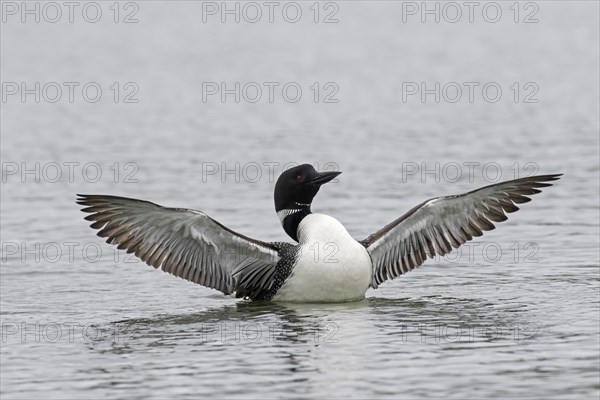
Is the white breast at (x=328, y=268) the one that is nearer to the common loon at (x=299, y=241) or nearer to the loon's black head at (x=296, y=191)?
the common loon at (x=299, y=241)

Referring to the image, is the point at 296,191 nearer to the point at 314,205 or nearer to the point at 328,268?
the point at 328,268

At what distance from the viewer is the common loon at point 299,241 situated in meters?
11.9

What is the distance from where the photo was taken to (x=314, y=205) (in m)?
17.7

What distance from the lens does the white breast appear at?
11938 mm

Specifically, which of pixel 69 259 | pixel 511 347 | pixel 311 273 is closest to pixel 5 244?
pixel 69 259

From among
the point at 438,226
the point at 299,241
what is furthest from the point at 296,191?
the point at 438,226

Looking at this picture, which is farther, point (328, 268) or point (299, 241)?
point (299, 241)

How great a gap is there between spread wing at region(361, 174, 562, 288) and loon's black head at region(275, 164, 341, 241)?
26.4 inches

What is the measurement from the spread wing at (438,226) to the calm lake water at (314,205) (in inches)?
13.0

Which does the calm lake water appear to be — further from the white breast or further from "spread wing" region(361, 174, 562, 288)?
"spread wing" region(361, 174, 562, 288)

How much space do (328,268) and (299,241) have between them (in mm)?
568

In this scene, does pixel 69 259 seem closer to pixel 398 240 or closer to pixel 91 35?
pixel 398 240

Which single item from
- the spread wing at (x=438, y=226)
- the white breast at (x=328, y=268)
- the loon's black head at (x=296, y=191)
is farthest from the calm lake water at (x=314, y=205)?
the loon's black head at (x=296, y=191)

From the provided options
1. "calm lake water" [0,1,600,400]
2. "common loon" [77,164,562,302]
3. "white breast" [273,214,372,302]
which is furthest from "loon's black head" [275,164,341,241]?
"calm lake water" [0,1,600,400]
